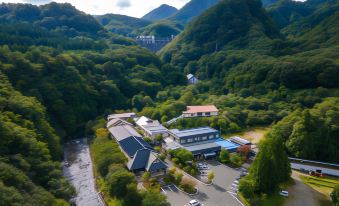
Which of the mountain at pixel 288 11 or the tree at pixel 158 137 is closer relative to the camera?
the tree at pixel 158 137

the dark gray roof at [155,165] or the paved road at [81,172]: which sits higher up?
the dark gray roof at [155,165]

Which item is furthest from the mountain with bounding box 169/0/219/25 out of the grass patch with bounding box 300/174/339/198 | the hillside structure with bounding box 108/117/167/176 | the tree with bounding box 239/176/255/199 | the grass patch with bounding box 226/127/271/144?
the tree with bounding box 239/176/255/199

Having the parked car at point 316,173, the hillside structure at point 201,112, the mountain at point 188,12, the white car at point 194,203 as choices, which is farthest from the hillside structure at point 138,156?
the mountain at point 188,12

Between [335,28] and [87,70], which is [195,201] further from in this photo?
[335,28]

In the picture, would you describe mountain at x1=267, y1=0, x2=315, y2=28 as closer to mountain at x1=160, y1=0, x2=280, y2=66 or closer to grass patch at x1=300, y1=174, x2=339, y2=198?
mountain at x1=160, y1=0, x2=280, y2=66

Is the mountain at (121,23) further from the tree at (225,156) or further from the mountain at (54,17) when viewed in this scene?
the tree at (225,156)

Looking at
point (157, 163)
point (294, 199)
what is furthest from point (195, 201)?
point (294, 199)

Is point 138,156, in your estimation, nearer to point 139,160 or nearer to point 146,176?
point 139,160

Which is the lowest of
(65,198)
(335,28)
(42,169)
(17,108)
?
(65,198)
